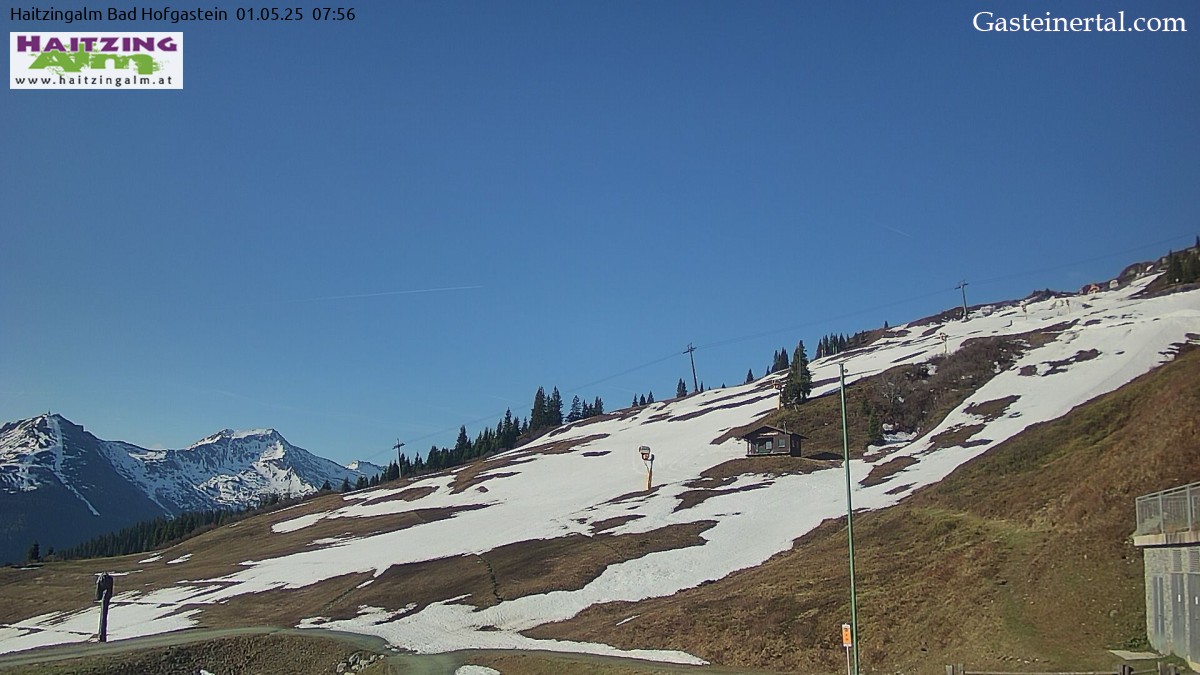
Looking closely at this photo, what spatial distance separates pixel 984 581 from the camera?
40.3 m

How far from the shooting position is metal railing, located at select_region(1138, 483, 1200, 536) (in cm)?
2769

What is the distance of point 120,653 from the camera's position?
46.2 m

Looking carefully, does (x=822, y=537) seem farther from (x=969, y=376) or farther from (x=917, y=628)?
(x=969, y=376)

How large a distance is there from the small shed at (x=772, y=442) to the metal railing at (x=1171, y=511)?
76.8 meters

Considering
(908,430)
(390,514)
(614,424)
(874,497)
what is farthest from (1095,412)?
(614,424)

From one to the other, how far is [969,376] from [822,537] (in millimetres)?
74405

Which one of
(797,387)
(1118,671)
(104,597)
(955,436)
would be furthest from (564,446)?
(1118,671)

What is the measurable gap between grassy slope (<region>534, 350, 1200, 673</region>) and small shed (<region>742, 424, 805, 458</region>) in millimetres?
51152

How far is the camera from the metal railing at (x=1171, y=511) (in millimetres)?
27688

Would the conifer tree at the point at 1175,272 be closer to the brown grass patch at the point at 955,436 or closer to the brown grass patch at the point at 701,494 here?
the brown grass patch at the point at 955,436

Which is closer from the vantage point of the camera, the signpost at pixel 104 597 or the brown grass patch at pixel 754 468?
the signpost at pixel 104 597

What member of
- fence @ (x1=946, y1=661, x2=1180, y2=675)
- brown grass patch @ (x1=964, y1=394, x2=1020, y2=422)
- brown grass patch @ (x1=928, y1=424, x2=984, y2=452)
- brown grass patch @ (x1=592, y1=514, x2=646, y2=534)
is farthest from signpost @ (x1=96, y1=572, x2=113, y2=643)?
brown grass patch @ (x1=964, y1=394, x2=1020, y2=422)

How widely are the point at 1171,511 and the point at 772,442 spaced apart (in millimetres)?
83110

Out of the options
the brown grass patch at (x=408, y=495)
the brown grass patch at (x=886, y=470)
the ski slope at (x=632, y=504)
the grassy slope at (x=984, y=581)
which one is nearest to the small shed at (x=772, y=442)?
the ski slope at (x=632, y=504)
